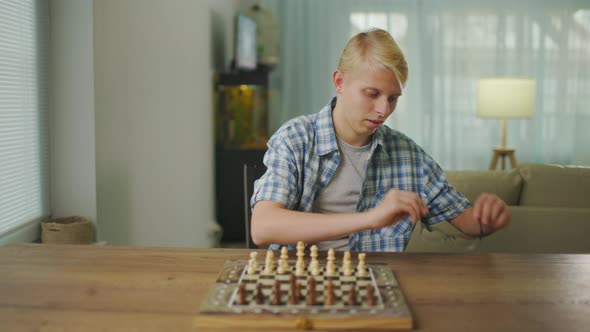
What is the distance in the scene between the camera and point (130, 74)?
2.72 m

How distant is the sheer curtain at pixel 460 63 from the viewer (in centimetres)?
552

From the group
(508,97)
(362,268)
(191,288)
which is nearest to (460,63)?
(508,97)

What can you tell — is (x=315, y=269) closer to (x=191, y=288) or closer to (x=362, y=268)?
(x=362, y=268)

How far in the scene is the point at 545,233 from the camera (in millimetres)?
2127

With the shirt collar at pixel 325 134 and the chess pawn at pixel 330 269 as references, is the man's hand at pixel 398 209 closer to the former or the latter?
the chess pawn at pixel 330 269

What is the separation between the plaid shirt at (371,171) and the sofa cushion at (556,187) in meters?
0.74

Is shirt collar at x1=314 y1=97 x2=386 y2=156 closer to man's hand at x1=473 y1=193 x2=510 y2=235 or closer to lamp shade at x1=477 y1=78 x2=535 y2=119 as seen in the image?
man's hand at x1=473 y1=193 x2=510 y2=235

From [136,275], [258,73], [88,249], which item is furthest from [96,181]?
[258,73]

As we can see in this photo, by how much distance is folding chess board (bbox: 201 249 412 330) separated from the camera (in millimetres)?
923

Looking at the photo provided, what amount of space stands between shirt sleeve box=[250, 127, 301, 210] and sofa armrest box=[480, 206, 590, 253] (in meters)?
0.92

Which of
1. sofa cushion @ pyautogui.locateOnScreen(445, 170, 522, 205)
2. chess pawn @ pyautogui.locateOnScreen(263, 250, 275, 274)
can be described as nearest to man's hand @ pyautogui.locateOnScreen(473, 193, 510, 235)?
chess pawn @ pyautogui.locateOnScreen(263, 250, 275, 274)

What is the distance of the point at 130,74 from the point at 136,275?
171 centimetres

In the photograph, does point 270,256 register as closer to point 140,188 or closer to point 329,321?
point 329,321

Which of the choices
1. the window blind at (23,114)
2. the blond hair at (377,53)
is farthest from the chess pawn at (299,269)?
the window blind at (23,114)
